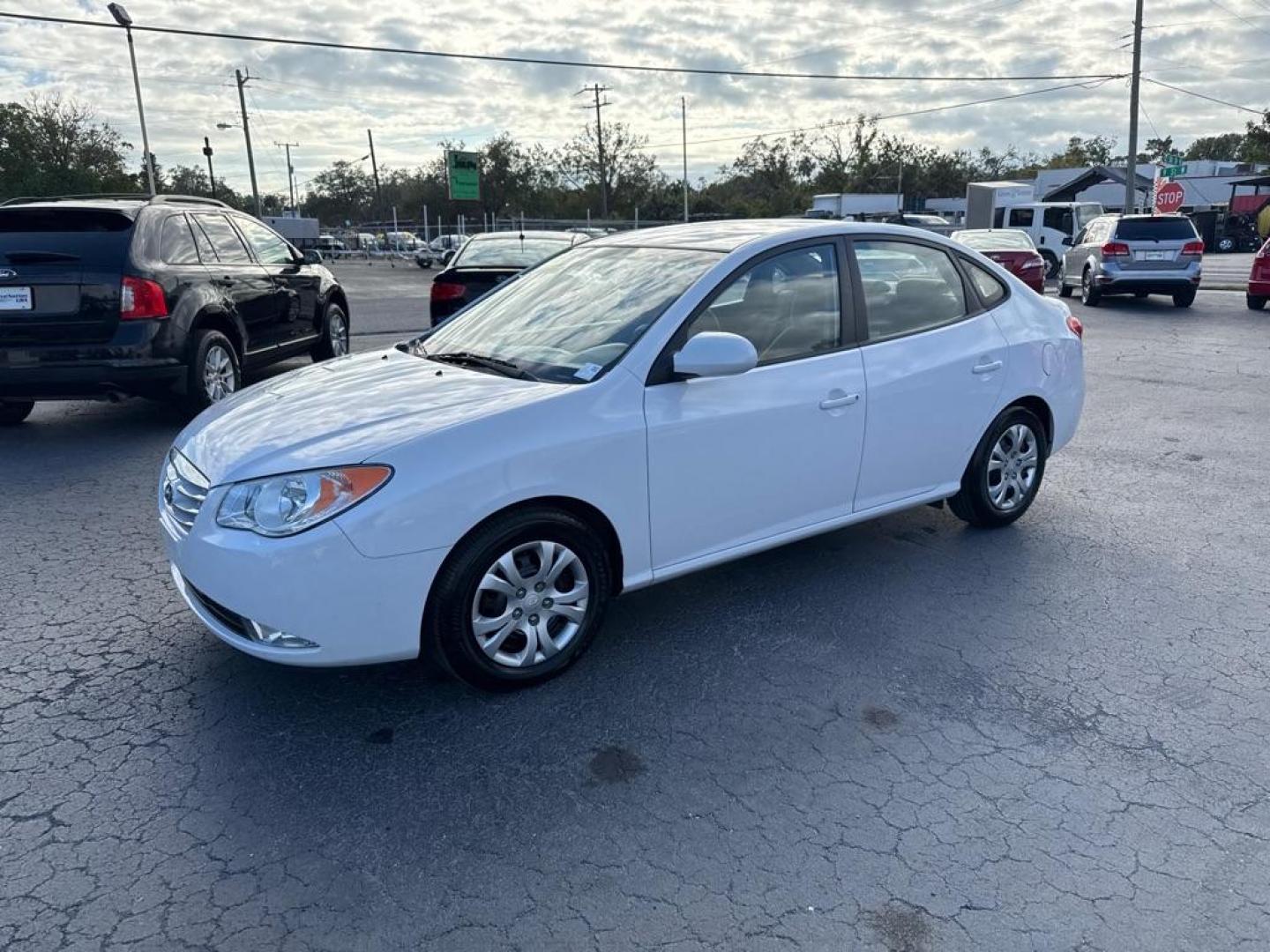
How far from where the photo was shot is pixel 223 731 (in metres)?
3.12

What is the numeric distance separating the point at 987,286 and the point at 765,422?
1886 mm

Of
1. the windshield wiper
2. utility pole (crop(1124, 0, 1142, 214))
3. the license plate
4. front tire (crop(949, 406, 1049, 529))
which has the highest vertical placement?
utility pole (crop(1124, 0, 1142, 214))

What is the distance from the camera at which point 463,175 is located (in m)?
50.8

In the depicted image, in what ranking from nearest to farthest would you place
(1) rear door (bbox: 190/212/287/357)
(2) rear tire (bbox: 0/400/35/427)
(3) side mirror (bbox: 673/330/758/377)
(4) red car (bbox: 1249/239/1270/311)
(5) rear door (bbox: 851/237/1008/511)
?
(3) side mirror (bbox: 673/330/758/377) < (5) rear door (bbox: 851/237/1008/511) < (2) rear tire (bbox: 0/400/35/427) < (1) rear door (bbox: 190/212/287/357) < (4) red car (bbox: 1249/239/1270/311)

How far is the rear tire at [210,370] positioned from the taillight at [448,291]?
102 inches

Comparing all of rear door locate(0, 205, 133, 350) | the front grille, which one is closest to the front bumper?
the front grille

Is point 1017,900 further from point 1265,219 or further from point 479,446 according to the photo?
point 1265,219

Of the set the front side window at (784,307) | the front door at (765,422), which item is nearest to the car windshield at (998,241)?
the front side window at (784,307)

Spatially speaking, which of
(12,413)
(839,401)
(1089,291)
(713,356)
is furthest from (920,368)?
(1089,291)

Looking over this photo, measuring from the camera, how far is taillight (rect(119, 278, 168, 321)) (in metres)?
6.55

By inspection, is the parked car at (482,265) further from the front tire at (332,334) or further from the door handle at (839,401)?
the door handle at (839,401)

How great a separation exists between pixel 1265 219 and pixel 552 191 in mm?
43369

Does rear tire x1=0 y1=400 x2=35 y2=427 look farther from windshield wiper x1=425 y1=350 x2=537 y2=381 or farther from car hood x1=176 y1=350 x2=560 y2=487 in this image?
windshield wiper x1=425 y1=350 x2=537 y2=381

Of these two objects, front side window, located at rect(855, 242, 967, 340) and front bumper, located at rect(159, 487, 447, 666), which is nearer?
front bumper, located at rect(159, 487, 447, 666)
